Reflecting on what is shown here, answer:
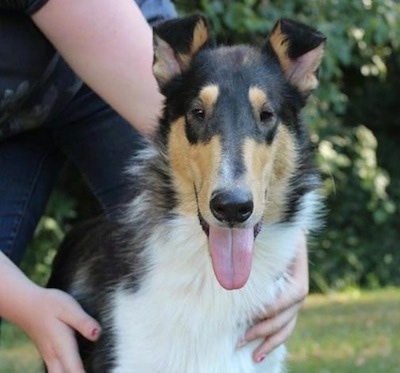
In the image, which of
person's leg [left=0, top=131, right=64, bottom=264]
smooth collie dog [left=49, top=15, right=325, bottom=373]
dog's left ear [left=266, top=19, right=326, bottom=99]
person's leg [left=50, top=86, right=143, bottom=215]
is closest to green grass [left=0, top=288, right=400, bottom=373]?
person's leg [left=0, top=131, right=64, bottom=264]

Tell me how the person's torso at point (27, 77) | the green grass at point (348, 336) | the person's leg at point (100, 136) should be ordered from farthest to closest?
the green grass at point (348, 336), the person's leg at point (100, 136), the person's torso at point (27, 77)

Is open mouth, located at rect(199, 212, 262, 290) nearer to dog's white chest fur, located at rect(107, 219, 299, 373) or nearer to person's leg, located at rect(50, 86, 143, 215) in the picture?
dog's white chest fur, located at rect(107, 219, 299, 373)

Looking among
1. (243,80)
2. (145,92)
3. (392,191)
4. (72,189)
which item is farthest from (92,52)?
(392,191)

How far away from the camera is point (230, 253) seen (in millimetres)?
3133

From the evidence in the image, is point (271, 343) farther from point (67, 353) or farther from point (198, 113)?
point (198, 113)

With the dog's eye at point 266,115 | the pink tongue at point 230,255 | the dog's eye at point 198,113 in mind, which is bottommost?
the pink tongue at point 230,255

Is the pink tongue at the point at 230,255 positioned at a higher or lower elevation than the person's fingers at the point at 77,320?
higher

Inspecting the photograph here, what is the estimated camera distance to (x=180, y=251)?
3.36 meters

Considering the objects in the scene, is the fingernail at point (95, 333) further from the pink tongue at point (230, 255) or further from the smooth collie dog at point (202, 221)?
the pink tongue at point (230, 255)

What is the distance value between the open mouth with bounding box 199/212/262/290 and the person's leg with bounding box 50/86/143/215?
78cm

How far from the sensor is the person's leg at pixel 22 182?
3.92 metres

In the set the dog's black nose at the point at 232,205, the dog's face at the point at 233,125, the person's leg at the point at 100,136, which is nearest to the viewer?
the dog's black nose at the point at 232,205

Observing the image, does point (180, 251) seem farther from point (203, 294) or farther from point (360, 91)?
point (360, 91)

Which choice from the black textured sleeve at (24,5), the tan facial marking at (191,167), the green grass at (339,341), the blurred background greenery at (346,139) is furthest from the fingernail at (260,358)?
the blurred background greenery at (346,139)
